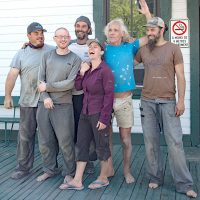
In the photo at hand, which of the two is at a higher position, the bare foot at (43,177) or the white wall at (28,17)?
the white wall at (28,17)

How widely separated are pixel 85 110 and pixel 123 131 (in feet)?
1.77

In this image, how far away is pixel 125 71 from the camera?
468 centimetres

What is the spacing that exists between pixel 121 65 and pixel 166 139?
0.98 m

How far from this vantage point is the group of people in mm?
4504

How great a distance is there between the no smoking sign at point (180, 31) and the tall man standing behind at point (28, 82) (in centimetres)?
235

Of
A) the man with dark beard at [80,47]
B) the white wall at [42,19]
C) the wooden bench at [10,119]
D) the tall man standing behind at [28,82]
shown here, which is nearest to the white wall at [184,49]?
the white wall at [42,19]

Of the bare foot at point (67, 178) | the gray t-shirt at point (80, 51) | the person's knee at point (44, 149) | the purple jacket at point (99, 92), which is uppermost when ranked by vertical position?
the gray t-shirt at point (80, 51)

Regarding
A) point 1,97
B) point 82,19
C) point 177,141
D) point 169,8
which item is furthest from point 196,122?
point 1,97

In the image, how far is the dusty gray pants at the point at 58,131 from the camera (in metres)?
4.88

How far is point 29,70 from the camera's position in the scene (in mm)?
5062

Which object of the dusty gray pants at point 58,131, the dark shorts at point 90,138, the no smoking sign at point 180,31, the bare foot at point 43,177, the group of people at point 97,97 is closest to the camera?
the group of people at point 97,97

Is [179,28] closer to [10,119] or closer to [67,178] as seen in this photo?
[67,178]

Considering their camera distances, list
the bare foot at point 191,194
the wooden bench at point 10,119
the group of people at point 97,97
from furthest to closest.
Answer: the wooden bench at point 10,119 < the group of people at point 97,97 < the bare foot at point 191,194

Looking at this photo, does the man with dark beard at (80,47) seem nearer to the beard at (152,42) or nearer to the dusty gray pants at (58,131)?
the dusty gray pants at (58,131)
